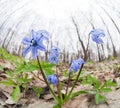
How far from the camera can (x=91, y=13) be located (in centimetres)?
453

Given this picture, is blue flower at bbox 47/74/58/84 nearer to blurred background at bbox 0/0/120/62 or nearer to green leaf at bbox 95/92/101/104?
green leaf at bbox 95/92/101/104

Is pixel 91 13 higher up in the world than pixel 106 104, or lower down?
higher up

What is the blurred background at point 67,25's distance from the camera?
174 inches

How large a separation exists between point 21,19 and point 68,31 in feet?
1.75

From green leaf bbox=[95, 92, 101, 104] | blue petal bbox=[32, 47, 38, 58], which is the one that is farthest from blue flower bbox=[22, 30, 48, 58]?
green leaf bbox=[95, 92, 101, 104]

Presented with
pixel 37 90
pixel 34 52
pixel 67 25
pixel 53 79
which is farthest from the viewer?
pixel 67 25

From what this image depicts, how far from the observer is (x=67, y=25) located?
4.45 meters

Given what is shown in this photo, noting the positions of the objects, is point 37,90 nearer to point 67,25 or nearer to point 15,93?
point 15,93

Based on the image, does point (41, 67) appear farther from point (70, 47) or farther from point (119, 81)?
point (70, 47)

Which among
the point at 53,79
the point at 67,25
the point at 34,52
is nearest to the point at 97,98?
the point at 53,79

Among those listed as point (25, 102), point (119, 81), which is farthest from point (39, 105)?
point (119, 81)

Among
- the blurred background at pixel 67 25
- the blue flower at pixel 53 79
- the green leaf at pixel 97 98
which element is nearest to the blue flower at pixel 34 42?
the blue flower at pixel 53 79

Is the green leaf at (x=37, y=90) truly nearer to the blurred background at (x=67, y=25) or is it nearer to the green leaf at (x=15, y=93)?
the green leaf at (x=15, y=93)

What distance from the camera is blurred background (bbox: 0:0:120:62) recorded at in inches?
174
